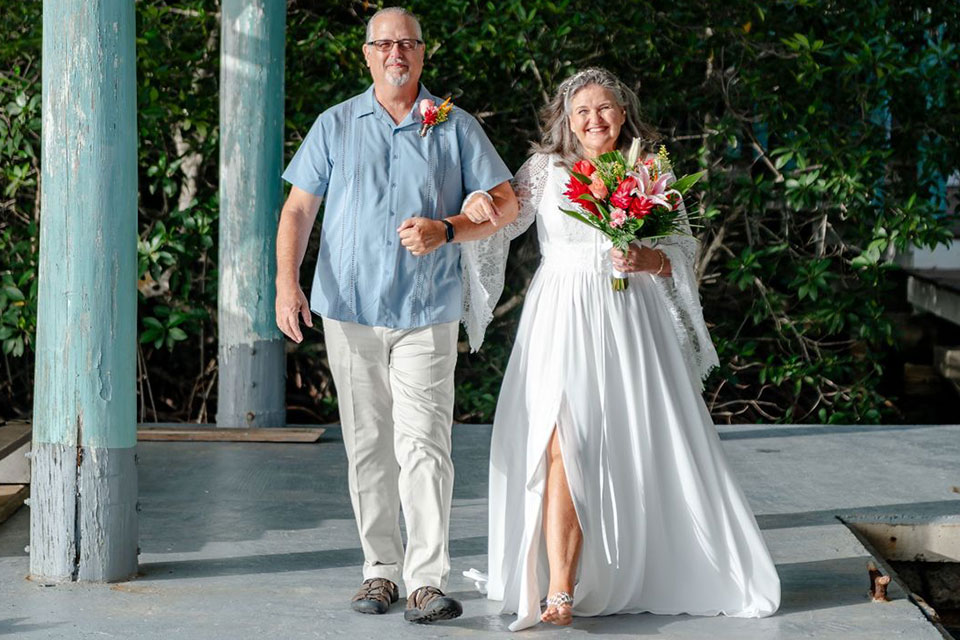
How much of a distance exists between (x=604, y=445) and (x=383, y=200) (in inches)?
42.4

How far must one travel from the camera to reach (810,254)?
9867 mm

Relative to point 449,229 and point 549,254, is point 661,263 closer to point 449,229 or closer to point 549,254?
point 549,254

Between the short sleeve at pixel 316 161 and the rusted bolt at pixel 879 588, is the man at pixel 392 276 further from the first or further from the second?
the rusted bolt at pixel 879 588

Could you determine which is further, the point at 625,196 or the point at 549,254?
the point at 549,254

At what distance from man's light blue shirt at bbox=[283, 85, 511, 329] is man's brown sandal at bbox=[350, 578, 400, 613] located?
34.1 inches

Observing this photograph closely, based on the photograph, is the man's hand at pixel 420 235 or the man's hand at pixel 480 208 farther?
the man's hand at pixel 480 208

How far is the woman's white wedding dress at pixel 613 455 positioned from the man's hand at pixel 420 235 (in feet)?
1.73

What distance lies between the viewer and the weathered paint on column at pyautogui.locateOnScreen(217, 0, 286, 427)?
8.09 metres

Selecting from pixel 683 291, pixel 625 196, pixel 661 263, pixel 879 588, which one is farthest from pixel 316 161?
pixel 879 588

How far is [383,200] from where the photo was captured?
4859 millimetres

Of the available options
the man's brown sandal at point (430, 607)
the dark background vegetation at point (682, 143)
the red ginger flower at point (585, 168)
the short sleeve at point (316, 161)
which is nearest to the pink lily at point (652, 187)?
the red ginger flower at point (585, 168)

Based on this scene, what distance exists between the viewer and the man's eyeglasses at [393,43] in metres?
4.76

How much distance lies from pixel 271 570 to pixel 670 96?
5.18 metres

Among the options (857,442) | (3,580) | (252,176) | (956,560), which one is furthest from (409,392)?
(857,442)
